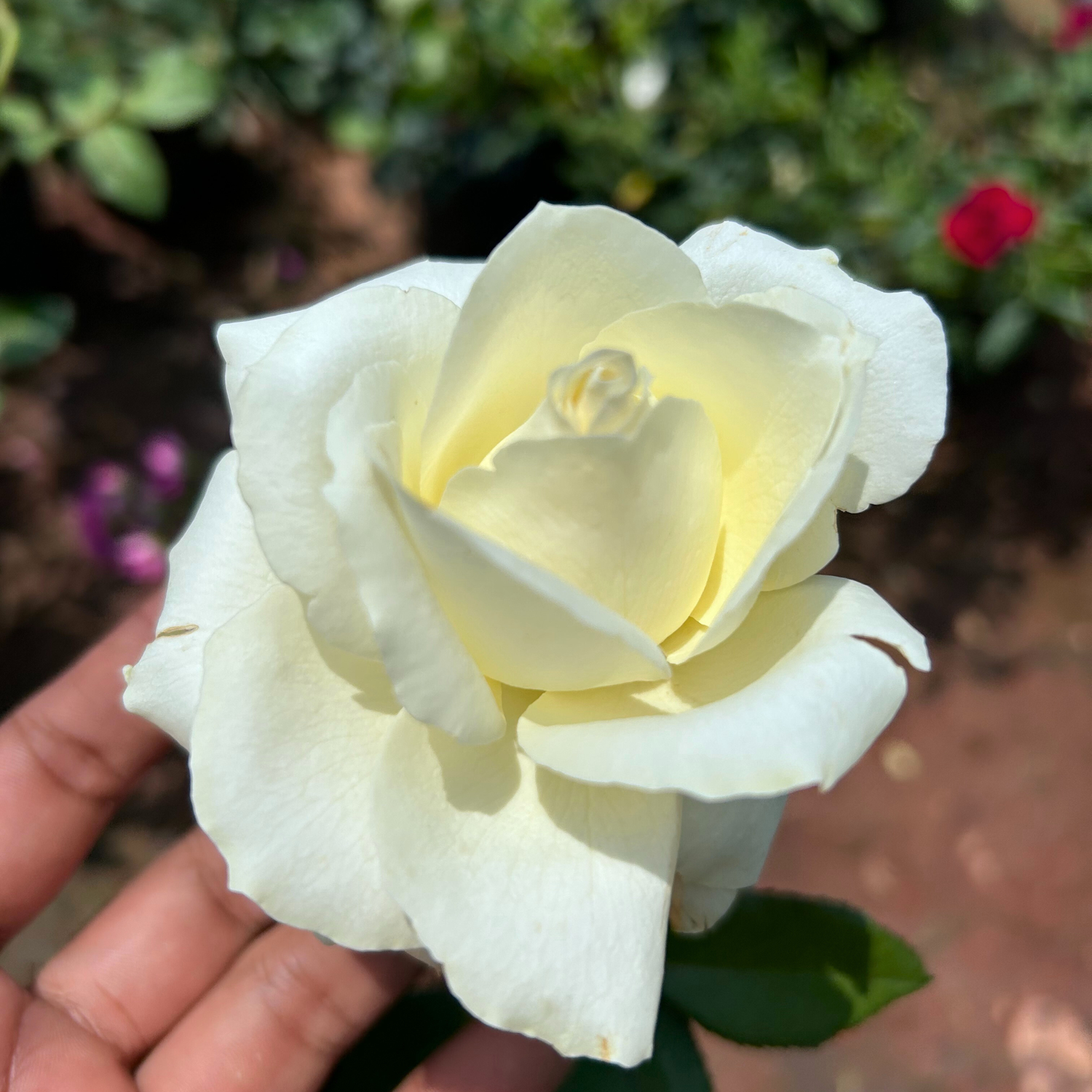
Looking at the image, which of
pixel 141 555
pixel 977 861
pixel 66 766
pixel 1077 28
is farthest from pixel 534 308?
pixel 1077 28

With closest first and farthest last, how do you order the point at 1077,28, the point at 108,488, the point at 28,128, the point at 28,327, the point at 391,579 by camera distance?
the point at 391,579, the point at 28,128, the point at 28,327, the point at 108,488, the point at 1077,28

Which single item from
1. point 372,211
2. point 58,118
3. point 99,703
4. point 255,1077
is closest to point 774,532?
point 255,1077

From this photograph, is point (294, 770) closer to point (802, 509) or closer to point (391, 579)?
point (391, 579)

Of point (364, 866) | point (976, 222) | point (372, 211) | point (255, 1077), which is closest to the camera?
point (364, 866)

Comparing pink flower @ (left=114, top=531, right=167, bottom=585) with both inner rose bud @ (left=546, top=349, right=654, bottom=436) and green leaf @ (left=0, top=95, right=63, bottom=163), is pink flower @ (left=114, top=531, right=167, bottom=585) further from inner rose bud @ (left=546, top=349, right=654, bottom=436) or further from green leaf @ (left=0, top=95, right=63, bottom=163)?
inner rose bud @ (left=546, top=349, right=654, bottom=436)

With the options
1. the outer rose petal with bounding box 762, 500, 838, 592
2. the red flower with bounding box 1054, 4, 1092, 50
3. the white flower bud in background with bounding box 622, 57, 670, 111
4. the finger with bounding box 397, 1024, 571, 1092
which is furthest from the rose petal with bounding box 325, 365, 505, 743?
the red flower with bounding box 1054, 4, 1092, 50

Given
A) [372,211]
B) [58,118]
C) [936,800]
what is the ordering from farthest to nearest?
[372,211], [936,800], [58,118]

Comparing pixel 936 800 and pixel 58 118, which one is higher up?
pixel 58 118

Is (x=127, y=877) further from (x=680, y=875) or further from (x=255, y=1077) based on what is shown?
(x=680, y=875)
